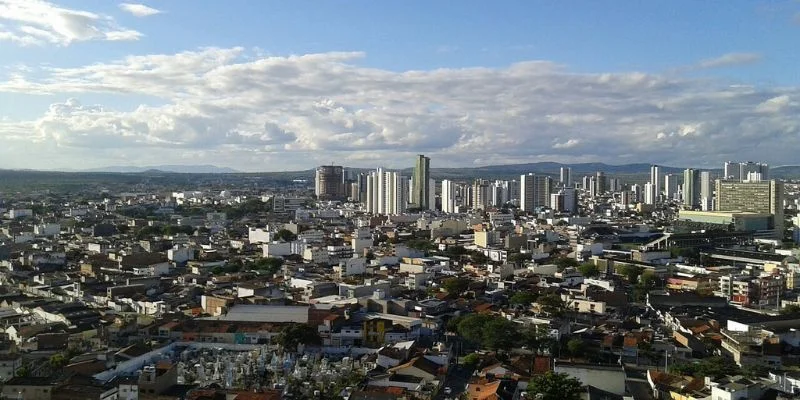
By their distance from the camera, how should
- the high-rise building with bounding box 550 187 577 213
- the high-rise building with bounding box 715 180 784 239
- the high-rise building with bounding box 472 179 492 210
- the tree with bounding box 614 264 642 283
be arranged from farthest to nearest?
the high-rise building with bounding box 472 179 492 210, the high-rise building with bounding box 550 187 577 213, the high-rise building with bounding box 715 180 784 239, the tree with bounding box 614 264 642 283

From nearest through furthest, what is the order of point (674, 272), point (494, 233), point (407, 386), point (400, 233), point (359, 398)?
1. point (359, 398)
2. point (407, 386)
3. point (674, 272)
4. point (494, 233)
5. point (400, 233)

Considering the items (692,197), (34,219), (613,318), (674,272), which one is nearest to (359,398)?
(613,318)

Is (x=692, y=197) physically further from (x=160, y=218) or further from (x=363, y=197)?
(x=160, y=218)

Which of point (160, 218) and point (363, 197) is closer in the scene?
point (160, 218)

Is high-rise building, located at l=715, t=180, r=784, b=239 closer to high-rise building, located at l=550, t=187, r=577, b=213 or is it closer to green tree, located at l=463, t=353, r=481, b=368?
high-rise building, located at l=550, t=187, r=577, b=213

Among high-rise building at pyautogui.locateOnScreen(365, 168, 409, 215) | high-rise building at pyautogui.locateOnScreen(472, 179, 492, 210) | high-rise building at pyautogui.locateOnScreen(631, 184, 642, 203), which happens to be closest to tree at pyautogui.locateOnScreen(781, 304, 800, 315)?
high-rise building at pyautogui.locateOnScreen(365, 168, 409, 215)

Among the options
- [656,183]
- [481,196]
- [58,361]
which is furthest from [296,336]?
[656,183]
